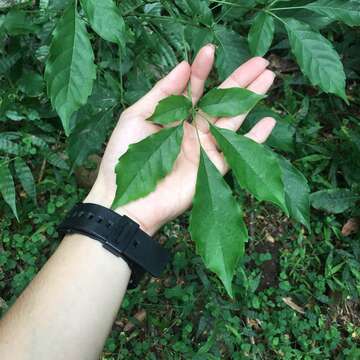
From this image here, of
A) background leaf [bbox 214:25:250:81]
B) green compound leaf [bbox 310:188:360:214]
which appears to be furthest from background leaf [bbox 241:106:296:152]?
green compound leaf [bbox 310:188:360:214]

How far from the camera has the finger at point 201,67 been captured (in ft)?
4.01

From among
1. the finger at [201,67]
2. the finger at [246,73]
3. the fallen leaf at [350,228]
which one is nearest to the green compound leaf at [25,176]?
the finger at [201,67]

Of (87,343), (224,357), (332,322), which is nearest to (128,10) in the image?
(87,343)

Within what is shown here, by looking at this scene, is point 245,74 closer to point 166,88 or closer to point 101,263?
point 166,88

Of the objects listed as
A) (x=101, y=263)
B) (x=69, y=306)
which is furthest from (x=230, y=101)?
(x=69, y=306)

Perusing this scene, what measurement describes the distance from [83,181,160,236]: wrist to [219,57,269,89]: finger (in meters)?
0.40

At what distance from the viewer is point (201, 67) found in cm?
128

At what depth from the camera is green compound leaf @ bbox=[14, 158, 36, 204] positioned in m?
2.02

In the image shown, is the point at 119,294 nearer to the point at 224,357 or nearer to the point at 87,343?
the point at 87,343

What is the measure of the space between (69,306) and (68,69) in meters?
0.58

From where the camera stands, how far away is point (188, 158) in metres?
1.28

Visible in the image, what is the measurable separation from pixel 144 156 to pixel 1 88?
4.04 feet

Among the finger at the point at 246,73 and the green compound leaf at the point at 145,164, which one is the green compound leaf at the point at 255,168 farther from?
the finger at the point at 246,73

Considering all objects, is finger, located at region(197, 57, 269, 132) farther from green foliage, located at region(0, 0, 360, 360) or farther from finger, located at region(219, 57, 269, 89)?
green foliage, located at region(0, 0, 360, 360)
